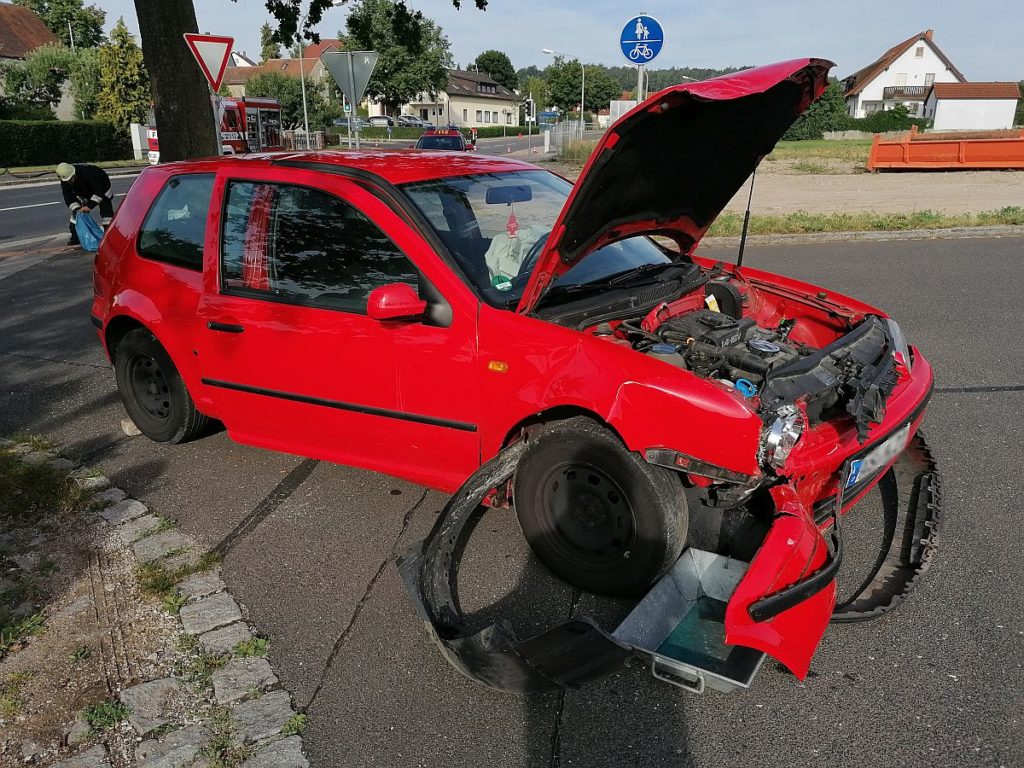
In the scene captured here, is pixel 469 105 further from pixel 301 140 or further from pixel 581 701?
pixel 581 701

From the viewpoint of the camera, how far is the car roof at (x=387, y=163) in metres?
3.80

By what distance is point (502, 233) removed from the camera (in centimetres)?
371

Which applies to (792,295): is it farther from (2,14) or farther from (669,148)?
(2,14)

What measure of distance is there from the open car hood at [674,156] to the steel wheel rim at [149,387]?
264cm

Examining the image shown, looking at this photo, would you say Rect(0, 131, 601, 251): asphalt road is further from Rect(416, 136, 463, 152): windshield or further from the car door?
the car door

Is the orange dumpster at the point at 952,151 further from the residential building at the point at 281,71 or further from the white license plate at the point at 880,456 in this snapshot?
the residential building at the point at 281,71

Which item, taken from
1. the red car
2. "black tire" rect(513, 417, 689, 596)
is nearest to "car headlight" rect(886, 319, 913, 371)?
the red car

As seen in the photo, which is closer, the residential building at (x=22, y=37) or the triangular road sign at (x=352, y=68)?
the triangular road sign at (x=352, y=68)

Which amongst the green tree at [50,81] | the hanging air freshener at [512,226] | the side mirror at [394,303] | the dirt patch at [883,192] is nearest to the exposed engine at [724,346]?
the hanging air freshener at [512,226]

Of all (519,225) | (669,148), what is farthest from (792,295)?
(519,225)

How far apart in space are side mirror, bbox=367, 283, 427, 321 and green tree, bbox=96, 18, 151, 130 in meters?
45.4

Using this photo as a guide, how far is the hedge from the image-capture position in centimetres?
3453

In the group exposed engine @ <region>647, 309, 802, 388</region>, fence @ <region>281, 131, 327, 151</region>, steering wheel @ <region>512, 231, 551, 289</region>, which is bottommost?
exposed engine @ <region>647, 309, 802, 388</region>

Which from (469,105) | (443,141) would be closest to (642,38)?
(443,141)
